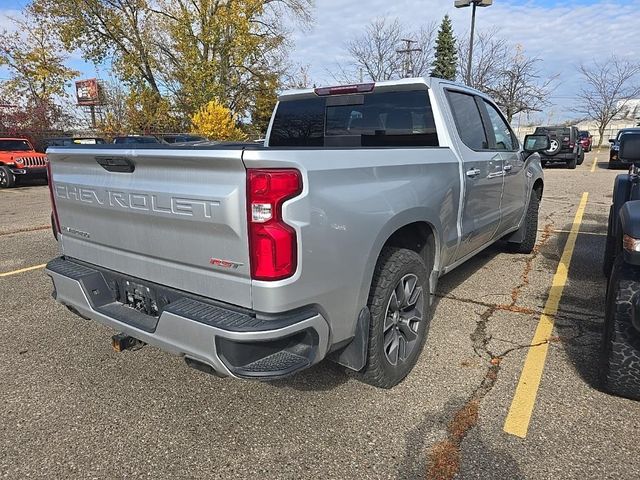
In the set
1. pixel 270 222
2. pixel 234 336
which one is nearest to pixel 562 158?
pixel 270 222

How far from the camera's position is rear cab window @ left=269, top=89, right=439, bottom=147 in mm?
3678

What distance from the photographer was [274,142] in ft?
14.8

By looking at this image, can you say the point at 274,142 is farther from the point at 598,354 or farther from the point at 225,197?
the point at 598,354

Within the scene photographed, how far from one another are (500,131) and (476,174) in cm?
131

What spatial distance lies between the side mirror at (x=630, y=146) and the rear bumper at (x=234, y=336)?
259cm

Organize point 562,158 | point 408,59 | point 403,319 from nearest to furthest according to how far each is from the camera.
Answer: point 403,319 < point 562,158 < point 408,59

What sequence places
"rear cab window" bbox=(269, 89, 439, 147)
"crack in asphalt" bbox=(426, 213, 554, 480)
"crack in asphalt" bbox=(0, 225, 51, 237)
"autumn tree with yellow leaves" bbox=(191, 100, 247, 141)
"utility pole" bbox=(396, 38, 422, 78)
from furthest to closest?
"utility pole" bbox=(396, 38, 422, 78)
"autumn tree with yellow leaves" bbox=(191, 100, 247, 141)
"crack in asphalt" bbox=(0, 225, 51, 237)
"rear cab window" bbox=(269, 89, 439, 147)
"crack in asphalt" bbox=(426, 213, 554, 480)

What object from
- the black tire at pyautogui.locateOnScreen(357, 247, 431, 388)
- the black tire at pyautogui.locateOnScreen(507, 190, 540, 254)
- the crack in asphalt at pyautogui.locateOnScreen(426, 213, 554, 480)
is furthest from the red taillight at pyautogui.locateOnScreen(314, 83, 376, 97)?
the black tire at pyautogui.locateOnScreen(507, 190, 540, 254)

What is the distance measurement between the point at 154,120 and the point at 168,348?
26990 mm

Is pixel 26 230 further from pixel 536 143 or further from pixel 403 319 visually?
pixel 536 143

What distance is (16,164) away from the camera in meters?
15.2

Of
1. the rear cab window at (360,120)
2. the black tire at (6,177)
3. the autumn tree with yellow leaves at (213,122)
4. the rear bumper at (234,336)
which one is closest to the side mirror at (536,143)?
the rear cab window at (360,120)

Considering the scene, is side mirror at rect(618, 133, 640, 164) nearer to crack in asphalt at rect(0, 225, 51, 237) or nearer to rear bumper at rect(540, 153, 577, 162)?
crack in asphalt at rect(0, 225, 51, 237)

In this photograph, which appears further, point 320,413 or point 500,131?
point 500,131
